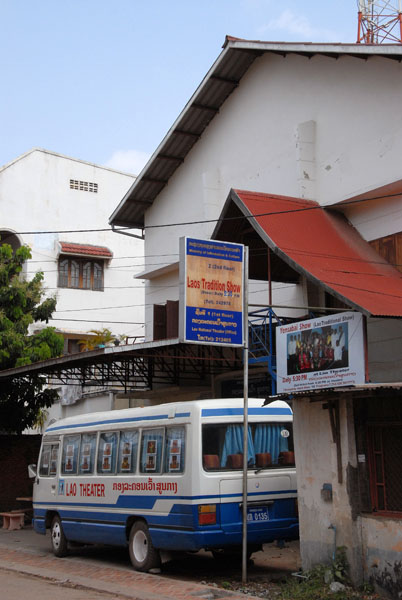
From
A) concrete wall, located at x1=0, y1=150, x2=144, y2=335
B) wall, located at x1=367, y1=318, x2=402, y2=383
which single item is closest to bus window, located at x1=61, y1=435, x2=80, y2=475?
wall, located at x1=367, y1=318, x2=402, y2=383

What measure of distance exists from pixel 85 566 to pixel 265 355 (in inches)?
222

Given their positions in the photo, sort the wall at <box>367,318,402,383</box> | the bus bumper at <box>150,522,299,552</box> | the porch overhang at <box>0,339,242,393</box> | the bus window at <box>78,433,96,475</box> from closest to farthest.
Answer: the bus bumper at <box>150,522,299,552</box>
the bus window at <box>78,433,96,475</box>
the wall at <box>367,318,402,383</box>
the porch overhang at <box>0,339,242,393</box>

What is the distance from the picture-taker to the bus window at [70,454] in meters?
14.8

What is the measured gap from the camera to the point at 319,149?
18.0 m

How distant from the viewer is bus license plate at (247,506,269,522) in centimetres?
1152

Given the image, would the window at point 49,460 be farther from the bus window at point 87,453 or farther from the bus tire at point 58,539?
the bus window at point 87,453

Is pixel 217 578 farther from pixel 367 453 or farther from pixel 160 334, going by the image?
pixel 160 334

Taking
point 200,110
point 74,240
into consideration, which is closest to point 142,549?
point 200,110

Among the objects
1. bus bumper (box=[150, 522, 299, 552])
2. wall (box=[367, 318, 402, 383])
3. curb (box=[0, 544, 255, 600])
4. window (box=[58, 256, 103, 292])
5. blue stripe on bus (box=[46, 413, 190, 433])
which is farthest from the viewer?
window (box=[58, 256, 103, 292])

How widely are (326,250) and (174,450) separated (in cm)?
537

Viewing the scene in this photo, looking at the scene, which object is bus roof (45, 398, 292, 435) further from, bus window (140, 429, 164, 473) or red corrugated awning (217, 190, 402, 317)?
red corrugated awning (217, 190, 402, 317)

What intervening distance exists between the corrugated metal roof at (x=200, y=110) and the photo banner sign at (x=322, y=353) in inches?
244

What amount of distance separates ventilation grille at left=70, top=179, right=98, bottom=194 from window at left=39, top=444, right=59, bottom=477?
2201 cm

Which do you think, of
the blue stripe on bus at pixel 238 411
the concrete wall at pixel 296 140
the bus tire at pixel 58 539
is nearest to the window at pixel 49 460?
the bus tire at pixel 58 539
